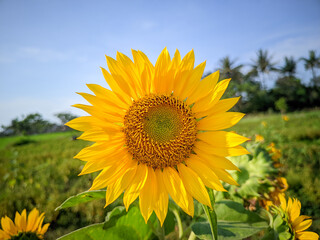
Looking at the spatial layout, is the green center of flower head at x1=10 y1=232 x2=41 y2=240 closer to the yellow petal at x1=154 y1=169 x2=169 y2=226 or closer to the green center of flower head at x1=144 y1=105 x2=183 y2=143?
the yellow petal at x1=154 y1=169 x2=169 y2=226

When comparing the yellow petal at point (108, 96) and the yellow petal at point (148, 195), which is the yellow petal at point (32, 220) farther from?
the yellow petal at point (108, 96)

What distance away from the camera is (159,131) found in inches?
44.9

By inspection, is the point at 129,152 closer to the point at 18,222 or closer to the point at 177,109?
the point at 177,109

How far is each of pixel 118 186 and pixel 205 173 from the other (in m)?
0.44

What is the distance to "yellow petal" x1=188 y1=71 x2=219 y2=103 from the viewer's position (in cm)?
103

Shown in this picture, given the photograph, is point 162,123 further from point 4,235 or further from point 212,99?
point 4,235

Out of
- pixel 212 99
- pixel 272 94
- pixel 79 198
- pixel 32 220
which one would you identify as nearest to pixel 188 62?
pixel 212 99

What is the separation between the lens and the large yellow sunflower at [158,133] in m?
0.98

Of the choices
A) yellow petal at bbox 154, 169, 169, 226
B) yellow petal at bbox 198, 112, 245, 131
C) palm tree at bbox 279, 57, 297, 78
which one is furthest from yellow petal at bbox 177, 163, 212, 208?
palm tree at bbox 279, 57, 297, 78

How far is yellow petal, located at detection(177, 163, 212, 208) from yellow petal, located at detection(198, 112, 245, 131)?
0.24 metres

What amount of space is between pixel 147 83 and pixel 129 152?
0.39 m

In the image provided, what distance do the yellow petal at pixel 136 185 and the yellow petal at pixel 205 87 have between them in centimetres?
46

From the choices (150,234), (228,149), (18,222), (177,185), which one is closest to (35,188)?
(18,222)

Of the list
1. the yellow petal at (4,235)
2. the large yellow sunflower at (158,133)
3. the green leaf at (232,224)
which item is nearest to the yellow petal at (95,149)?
the large yellow sunflower at (158,133)
